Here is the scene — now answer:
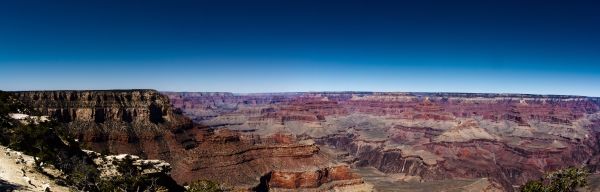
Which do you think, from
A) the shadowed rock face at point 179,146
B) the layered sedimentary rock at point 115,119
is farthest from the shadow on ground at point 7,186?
the layered sedimentary rock at point 115,119

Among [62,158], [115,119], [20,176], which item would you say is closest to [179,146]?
[115,119]

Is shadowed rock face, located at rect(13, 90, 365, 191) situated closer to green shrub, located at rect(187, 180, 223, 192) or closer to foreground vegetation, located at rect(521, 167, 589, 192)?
green shrub, located at rect(187, 180, 223, 192)

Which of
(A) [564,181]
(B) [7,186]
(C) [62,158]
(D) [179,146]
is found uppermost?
(B) [7,186]

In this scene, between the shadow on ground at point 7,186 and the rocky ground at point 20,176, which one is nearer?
the shadow on ground at point 7,186

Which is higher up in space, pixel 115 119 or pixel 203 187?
pixel 115 119

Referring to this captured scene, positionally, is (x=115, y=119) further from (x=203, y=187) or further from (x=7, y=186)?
(x=7, y=186)

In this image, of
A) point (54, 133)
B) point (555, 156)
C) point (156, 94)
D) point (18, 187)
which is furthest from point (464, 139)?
point (18, 187)

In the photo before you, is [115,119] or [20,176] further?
[115,119]

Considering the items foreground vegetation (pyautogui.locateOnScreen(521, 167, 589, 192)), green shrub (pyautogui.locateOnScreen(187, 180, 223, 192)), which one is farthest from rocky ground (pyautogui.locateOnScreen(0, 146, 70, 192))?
foreground vegetation (pyautogui.locateOnScreen(521, 167, 589, 192))

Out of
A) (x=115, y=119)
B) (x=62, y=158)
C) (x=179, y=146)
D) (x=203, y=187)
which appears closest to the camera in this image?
(x=62, y=158)

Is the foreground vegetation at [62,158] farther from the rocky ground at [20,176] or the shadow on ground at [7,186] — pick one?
the shadow on ground at [7,186]
